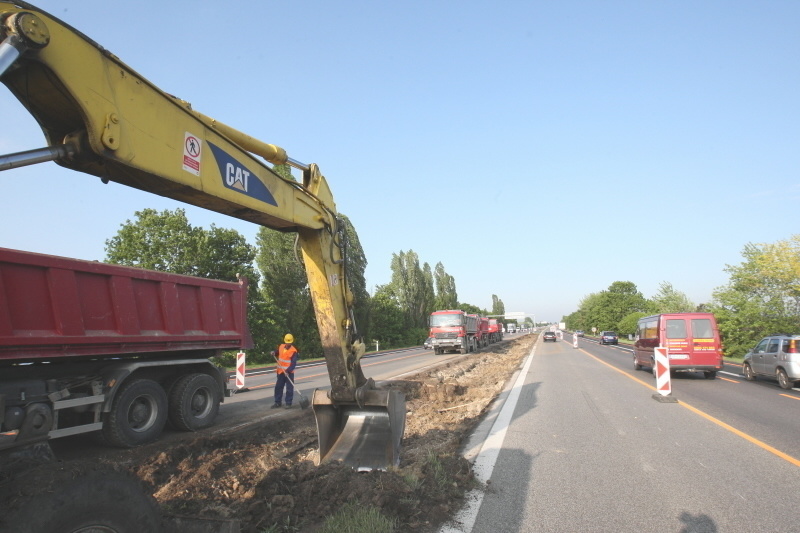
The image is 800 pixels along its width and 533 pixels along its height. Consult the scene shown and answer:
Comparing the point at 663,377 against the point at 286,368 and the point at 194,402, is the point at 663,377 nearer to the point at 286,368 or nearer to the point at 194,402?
the point at 286,368

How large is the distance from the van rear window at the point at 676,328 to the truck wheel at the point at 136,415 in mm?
15109

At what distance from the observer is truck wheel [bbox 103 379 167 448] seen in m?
7.11

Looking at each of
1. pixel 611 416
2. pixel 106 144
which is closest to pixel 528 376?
pixel 611 416

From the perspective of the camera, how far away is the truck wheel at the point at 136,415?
23.3ft

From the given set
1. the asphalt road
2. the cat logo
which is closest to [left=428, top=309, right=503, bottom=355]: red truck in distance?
the asphalt road

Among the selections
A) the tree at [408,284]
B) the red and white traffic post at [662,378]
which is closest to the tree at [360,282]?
the tree at [408,284]

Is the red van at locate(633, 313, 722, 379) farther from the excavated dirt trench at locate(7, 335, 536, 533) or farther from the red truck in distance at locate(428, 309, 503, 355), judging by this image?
the red truck in distance at locate(428, 309, 503, 355)

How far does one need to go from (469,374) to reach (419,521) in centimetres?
1509

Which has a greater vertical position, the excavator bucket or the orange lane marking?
the excavator bucket

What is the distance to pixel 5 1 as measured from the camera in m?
2.44

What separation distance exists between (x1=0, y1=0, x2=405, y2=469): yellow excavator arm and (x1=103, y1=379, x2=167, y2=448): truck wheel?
3.41 m

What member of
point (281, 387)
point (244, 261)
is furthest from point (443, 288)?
point (281, 387)

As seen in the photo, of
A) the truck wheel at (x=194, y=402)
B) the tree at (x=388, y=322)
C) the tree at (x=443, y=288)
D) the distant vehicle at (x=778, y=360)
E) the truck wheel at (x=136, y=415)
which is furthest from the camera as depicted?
the tree at (x=443, y=288)

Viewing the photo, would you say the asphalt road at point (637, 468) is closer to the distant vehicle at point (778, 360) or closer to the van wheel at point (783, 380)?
the distant vehicle at point (778, 360)
